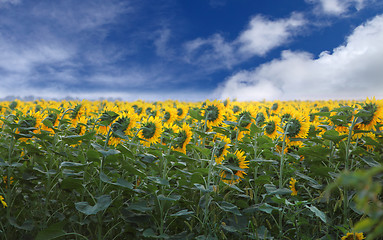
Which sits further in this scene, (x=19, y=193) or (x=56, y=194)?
(x=56, y=194)

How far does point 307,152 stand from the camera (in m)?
3.20

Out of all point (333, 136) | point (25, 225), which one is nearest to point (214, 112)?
point (333, 136)

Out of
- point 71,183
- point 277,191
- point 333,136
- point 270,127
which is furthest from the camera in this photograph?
point 270,127

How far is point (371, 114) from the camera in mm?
3377

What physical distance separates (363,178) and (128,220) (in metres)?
2.55

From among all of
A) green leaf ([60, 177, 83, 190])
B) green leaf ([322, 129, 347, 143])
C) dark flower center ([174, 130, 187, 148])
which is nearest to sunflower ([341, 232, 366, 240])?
green leaf ([322, 129, 347, 143])

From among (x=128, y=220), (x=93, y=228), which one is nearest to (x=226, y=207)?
(x=128, y=220)

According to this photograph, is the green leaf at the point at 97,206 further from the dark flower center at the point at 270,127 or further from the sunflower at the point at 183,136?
the dark flower center at the point at 270,127

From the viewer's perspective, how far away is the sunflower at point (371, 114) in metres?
3.44

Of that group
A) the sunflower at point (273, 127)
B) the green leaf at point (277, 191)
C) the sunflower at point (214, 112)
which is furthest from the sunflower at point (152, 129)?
the sunflower at point (273, 127)

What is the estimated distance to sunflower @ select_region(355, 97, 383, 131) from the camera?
3.44 metres

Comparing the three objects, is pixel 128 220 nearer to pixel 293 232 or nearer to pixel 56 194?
pixel 56 194

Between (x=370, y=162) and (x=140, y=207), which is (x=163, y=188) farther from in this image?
(x=370, y=162)

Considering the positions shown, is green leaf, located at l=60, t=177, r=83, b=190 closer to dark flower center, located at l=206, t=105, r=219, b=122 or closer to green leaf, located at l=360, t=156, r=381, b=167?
dark flower center, located at l=206, t=105, r=219, b=122
